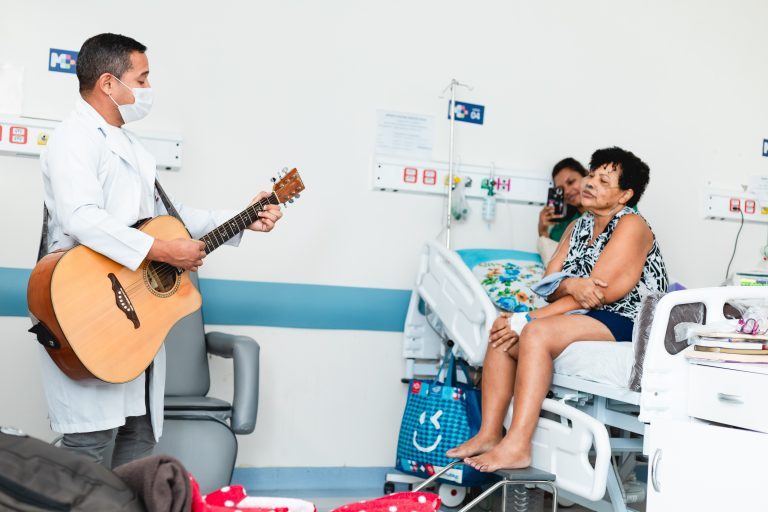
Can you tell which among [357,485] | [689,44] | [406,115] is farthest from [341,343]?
[689,44]

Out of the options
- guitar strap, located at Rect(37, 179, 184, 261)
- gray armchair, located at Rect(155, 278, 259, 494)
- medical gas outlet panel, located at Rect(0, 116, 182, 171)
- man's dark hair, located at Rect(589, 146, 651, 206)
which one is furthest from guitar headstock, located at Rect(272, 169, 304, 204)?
man's dark hair, located at Rect(589, 146, 651, 206)

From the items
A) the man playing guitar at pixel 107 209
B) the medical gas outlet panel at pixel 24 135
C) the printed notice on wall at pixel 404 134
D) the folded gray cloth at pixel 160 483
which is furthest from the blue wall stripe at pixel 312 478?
the folded gray cloth at pixel 160 483

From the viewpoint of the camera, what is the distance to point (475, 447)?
286 centimetres

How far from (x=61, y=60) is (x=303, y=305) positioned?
1407mm

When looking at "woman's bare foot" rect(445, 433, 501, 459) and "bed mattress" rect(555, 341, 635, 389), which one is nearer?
"bed mattress" rect(555, 341, 635, 389)

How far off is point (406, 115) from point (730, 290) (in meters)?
1.83

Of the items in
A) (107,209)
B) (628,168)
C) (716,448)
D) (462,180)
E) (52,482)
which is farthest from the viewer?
(462,180)

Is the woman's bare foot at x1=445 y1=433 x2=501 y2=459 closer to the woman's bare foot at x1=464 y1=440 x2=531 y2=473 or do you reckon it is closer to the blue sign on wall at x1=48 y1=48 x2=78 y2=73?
the woman's bare foot at x1=464 y1=440 x2=531 y2=473

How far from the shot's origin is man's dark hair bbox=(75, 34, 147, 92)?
2.38 m

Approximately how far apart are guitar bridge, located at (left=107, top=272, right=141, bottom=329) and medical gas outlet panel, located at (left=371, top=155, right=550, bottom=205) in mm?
1621

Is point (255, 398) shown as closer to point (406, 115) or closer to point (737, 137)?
point (406, 115)

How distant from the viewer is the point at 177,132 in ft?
11.0

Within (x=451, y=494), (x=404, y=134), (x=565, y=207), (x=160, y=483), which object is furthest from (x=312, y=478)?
(x=160, y=483)

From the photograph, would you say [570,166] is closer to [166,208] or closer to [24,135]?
[166,208]
